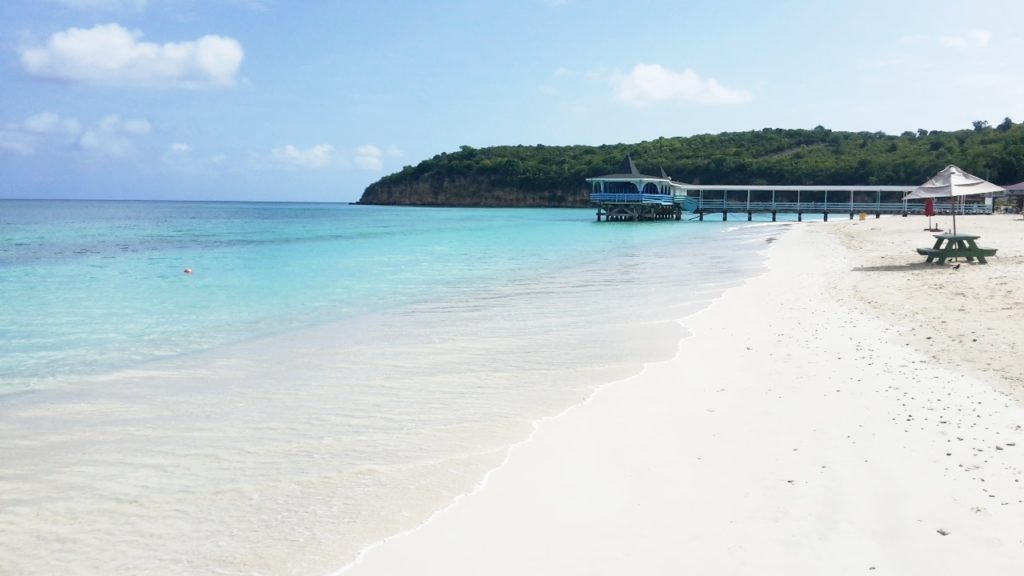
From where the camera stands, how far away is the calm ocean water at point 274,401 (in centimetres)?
391

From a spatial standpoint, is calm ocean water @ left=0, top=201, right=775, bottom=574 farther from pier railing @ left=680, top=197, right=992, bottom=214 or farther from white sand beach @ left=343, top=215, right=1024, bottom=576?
pier railing @ left=680, top=197, right=992, bottom=214

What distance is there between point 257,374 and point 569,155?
131 meters

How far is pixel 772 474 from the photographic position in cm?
438

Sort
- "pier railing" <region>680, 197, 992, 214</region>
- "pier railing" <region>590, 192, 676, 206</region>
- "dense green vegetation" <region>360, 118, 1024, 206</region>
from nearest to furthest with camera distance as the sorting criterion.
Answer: "pier railing" <region>680, 197, 992, 214</region> → "pier railing" <region>590, 192, 676, 206</region> → "dense green vegetation" <region>360, 118, 1024, 206</region>

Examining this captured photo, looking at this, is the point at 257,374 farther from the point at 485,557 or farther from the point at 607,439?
the point at 485,557

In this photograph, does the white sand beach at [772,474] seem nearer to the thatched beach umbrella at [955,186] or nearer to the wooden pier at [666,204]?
the thatched beach umbrella at [955,186]

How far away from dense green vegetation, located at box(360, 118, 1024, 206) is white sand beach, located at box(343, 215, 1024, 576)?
67.7 meters

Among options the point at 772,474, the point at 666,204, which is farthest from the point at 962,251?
the point at 666,204

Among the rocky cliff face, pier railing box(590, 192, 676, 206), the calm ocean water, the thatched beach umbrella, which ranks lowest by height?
the calm ocean water

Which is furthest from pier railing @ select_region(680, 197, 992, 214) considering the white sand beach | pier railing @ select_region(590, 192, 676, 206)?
A: the white sand beach

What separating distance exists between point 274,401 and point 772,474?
4.15 m

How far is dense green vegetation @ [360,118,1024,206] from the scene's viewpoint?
77.2 metres

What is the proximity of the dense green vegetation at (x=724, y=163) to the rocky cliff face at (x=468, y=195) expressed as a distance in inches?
6.9

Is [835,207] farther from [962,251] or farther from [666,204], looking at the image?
[962,251]
